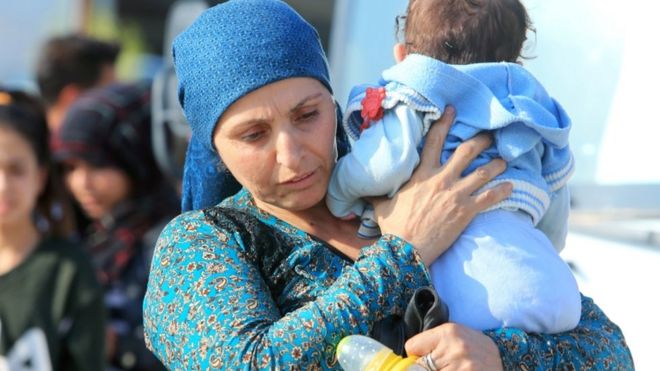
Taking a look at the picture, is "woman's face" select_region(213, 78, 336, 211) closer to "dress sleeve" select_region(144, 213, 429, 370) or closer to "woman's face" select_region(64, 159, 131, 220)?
"dress sleeve" select_region(144, 213, 429, 370)

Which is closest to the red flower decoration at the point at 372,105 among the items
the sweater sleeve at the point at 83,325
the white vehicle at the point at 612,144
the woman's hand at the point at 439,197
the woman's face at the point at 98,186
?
the woman's hand at the point at 439,197

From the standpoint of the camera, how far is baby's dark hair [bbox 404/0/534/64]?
2297 millimetres

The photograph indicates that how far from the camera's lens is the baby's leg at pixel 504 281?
2.11 m

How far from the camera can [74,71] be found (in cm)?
614

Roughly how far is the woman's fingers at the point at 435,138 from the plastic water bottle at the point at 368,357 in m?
0.41

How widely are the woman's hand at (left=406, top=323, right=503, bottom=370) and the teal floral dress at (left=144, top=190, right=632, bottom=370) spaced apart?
6cm

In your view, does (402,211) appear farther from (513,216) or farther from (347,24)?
(347,24)

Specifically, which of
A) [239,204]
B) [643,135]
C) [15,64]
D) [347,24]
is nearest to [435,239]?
[239,204]

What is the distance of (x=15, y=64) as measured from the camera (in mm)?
9188

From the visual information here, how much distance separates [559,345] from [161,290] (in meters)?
0.72

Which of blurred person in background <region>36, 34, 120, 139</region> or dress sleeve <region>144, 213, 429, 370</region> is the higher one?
dress sleeve <region>144, 213, 429, 370</region>

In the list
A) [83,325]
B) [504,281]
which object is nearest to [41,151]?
[83,325]

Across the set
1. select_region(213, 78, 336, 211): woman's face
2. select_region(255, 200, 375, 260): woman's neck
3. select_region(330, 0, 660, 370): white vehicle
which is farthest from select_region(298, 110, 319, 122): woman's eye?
select_region(330, 0, 660, 370): white vehicle

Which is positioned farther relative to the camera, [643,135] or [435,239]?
[643,135]
